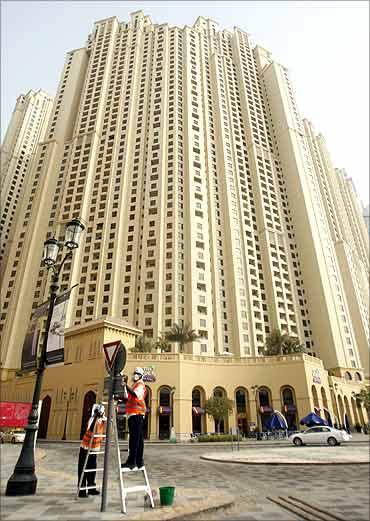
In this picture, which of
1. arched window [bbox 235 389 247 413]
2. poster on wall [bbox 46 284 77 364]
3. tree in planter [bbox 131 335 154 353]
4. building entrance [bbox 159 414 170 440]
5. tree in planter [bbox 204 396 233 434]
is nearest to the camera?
poster on wall [bbox 46 284 77 364]

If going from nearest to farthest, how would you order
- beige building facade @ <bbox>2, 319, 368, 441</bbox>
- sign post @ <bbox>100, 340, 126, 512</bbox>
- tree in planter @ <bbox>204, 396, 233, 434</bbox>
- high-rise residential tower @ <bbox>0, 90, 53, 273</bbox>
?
sign post @ <bbox>100, 340, 126, 512</bbox> < tree in planter @ <bbox>204, 396, 233, 434</bbox> < beige building facade @ <bbox>2, 319, 368, 441</bbox> < high-rise residential tower @ <bbox>0, 90, 53, 273</bbox>

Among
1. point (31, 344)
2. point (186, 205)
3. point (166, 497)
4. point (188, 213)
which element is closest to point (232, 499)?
point (166, 497)

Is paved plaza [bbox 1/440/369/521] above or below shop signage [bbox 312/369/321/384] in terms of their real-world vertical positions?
below

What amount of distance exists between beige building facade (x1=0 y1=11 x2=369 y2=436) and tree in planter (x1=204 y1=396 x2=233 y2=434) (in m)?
3.12

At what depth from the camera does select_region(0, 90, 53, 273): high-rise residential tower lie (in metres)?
102

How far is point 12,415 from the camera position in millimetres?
30469

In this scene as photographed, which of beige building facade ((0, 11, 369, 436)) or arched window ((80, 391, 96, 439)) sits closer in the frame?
arched window ((80, 391, 96, 439))

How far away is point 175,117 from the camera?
85.4 meters

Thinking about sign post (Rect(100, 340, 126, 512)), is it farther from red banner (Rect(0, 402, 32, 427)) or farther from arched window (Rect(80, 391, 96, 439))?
arched window (Rect(80, 391, 96, 439))

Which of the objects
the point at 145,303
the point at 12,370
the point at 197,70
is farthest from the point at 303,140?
the point at 12,370

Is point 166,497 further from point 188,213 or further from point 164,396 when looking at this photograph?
point 188,213

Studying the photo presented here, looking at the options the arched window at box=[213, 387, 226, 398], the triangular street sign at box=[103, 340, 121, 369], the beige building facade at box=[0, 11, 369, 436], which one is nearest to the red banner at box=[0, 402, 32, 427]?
the beige building facade at box=[0, 11, 369, 436]

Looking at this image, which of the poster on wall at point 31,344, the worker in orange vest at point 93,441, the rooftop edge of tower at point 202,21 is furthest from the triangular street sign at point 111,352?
the rooftop edge of tower at point 202,21

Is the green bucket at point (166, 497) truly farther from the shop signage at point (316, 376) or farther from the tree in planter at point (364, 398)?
the tree in planter at point (364, 398)
